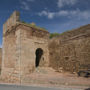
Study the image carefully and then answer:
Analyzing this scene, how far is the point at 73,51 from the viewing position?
28.2ft

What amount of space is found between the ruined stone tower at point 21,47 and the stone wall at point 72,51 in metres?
1.29

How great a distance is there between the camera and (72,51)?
28.5ft

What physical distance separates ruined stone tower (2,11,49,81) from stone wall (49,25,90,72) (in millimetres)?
1295

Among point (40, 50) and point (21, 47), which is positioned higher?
point (21, 47)

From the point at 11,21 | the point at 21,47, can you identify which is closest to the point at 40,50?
the point at 21,47

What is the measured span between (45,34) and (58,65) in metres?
3.95

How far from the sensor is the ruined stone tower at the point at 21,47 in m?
8.75

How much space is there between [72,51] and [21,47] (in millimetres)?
4838

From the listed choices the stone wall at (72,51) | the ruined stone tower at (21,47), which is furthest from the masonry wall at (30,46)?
the stone wall at (72,51)

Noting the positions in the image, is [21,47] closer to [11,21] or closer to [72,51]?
[11,21]

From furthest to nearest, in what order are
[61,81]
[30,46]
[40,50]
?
[40,50]
[30,46]
[61,81]

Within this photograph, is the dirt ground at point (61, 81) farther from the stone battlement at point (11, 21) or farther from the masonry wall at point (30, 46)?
the stone battlement at point (11, 21)

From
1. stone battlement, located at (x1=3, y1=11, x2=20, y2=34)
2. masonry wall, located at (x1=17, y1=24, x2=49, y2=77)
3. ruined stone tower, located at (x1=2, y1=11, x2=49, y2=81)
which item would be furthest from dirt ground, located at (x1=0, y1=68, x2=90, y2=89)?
stone battlement, located at (x1=3, y1=11, x2=20, y2=34)

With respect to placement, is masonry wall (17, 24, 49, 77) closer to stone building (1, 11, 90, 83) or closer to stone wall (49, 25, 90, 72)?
stone building (1, 11, 90, 83)
